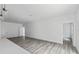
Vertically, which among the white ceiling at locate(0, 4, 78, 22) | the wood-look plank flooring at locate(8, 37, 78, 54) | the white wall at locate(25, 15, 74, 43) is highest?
the white ceiling at locate(0, 4, 78, 22)

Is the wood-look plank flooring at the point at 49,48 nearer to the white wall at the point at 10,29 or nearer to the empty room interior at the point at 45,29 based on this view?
the empty room interior at the point at 45,29

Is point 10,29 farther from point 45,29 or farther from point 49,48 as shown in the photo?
point 49,48

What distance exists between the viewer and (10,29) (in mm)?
9688

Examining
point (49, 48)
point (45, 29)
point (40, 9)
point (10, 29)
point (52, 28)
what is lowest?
point (49, 48)

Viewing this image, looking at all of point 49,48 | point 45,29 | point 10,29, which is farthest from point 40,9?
point 10,29

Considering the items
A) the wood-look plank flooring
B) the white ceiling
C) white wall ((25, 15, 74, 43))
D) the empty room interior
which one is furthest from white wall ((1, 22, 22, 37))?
the white ceiling

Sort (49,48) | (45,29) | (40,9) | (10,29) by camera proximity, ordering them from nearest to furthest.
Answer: (40,9) < (49,48) < (45,29) < (10,29)

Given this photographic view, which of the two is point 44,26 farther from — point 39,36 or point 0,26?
point 0,26

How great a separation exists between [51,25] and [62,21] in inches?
47.9

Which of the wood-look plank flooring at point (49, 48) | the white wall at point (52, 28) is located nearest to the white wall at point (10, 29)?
the white wall at point (52, 28)

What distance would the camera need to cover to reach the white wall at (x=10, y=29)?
873 cm

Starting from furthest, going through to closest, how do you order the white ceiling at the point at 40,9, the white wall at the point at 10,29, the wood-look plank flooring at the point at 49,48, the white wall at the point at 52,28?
the white wall at the point at 10,29, the white wall at the point at 52,28, the wood-look plank flooring at the point at 49,48, the white ceiling at the point at 40,9

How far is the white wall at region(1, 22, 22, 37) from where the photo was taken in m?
8.73

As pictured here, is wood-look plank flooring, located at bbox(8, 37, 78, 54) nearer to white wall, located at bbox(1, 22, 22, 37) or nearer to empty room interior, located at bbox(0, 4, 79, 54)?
empty room interior, located at bbox(0, 4, 79, 54)
